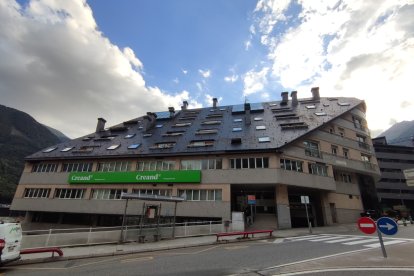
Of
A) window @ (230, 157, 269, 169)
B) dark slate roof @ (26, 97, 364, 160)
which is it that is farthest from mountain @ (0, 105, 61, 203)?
window @ (230, 157, 269, 169)

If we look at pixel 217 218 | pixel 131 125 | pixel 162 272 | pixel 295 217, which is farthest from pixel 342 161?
pixel 131 125

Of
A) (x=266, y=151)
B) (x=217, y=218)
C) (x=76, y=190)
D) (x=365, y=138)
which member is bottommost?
(x=217, y=218)

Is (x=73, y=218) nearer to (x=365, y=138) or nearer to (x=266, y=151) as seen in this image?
(x=266, y=151)

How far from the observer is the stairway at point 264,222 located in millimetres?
24734

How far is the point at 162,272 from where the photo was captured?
827 centimetres

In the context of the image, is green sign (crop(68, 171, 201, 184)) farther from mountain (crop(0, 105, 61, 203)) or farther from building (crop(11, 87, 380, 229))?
mountain (crop(0, 105, 61, 203))

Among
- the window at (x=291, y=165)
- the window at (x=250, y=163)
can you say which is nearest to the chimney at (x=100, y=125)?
the window at (x=250, y=163)

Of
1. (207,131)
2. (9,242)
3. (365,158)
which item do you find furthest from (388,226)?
(365,158)

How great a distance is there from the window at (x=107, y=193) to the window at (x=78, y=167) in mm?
3474

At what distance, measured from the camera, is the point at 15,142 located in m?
126

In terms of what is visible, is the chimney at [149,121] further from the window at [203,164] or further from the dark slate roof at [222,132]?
the window at [203,164]

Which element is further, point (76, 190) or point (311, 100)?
point (311, 100)

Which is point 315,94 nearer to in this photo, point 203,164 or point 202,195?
point 203,164

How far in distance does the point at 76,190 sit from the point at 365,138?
4200 centimetres
